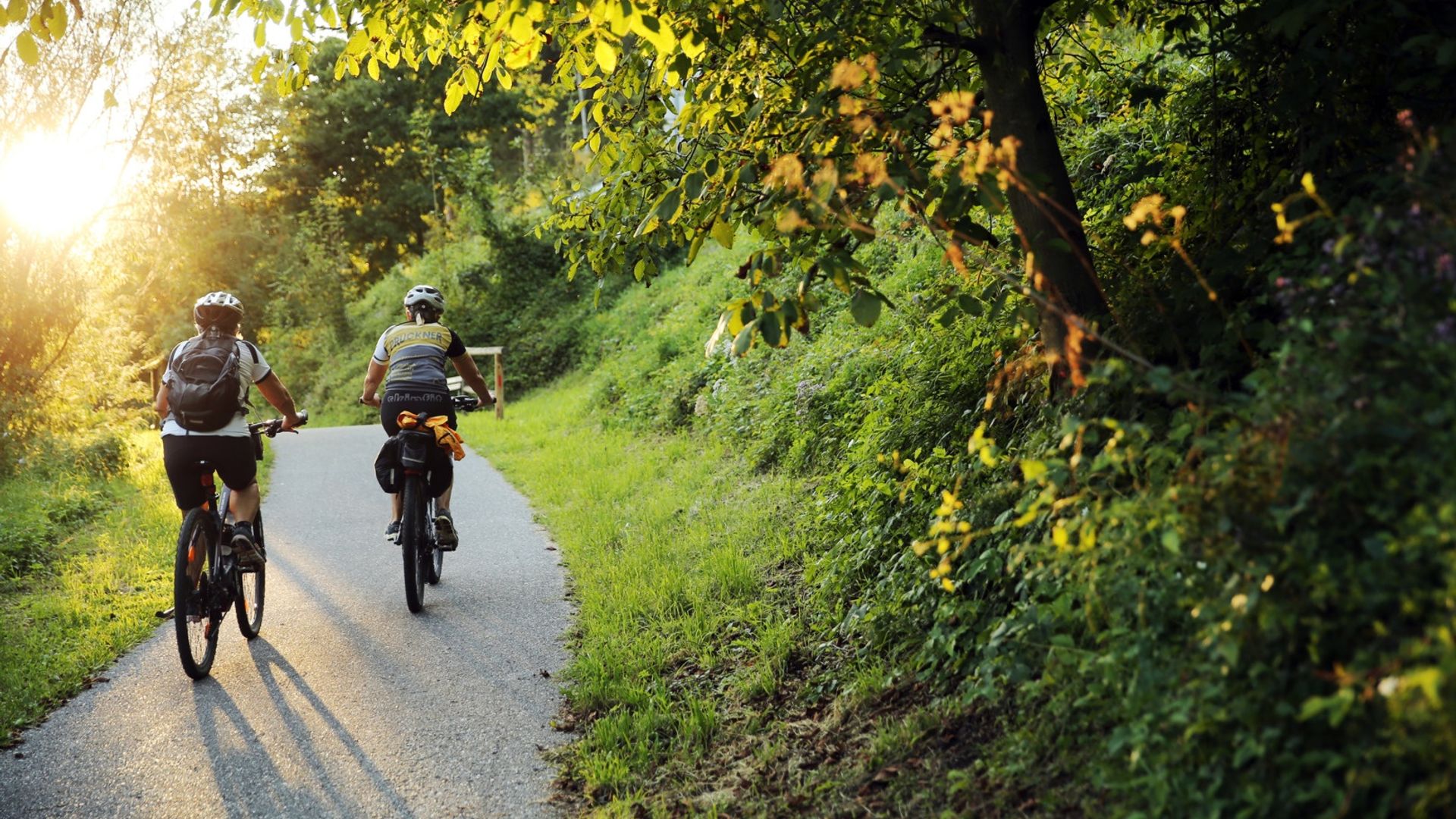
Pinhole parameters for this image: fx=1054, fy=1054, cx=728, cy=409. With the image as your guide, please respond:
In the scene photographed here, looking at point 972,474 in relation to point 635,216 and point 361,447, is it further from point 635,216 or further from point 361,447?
point 361,447

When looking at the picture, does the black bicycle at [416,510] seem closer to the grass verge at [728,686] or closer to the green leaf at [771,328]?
the grass verge at [728,686]

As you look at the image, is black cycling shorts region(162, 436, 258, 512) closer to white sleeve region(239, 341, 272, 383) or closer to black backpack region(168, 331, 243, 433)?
black backpack region(168, 331, 243, 433)

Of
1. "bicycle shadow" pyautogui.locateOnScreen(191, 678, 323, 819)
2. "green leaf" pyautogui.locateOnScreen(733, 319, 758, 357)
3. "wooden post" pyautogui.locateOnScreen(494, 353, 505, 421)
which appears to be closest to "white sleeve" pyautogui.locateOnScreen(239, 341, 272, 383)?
"bicycle shadow" pyautogui.locateOnScreen(191, 678, 323, 819)

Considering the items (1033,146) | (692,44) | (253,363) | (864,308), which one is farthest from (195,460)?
(1033,146)

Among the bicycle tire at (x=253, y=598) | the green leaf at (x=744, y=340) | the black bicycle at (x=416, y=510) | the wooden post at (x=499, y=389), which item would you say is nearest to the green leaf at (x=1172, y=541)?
the green leaf at (x=744, y=340)

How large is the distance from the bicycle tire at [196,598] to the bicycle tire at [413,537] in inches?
43.8

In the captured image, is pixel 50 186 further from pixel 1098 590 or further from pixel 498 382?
pixel 1098 590

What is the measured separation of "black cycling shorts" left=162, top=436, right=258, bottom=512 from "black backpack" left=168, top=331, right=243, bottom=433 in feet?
0.26

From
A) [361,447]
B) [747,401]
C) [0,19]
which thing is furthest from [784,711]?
[361,447]

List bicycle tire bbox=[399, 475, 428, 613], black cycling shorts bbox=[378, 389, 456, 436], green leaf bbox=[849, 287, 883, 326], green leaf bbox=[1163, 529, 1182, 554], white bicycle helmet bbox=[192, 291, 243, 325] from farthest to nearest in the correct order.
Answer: black cycling shorts bbox=[378, 389, 456, 436], bicycle tire bbox=[399, 475, 428, 613], white bicycle helmet bbox=[192, 291, 243, 325], green leaf bbox=[849, 287, 883, 326], green leaf bbox=[1163, 529, 1182, 554]

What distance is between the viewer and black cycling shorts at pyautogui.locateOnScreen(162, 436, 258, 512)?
555 cm

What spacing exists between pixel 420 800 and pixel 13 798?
1.63m

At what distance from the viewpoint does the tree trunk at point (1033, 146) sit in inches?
162

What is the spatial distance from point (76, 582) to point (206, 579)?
268 centimetres
